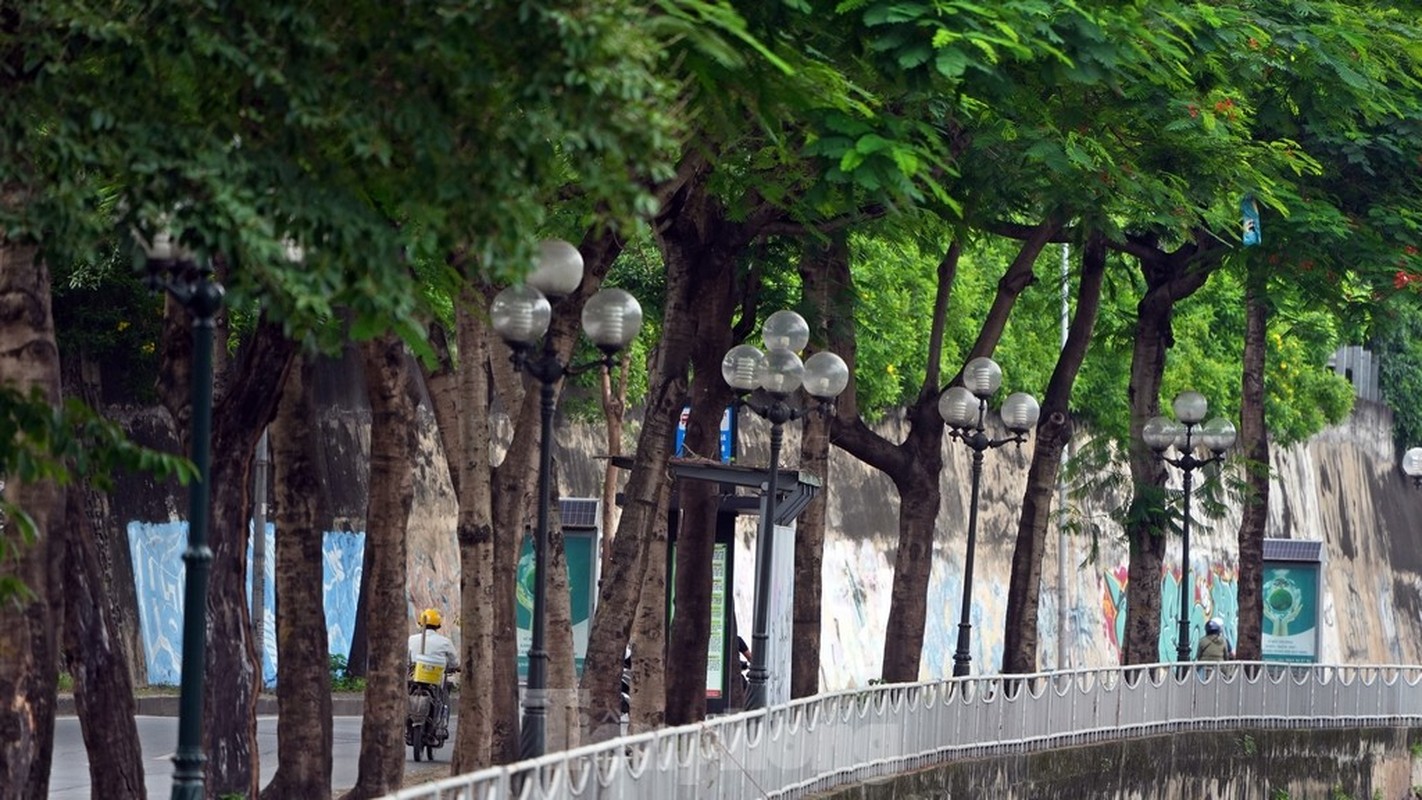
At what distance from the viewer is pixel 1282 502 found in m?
56.3

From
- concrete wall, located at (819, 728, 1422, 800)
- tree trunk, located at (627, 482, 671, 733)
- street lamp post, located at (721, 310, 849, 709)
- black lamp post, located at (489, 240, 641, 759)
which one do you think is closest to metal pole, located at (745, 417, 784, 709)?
street lamp post, located at (721, 310, 849, 709)

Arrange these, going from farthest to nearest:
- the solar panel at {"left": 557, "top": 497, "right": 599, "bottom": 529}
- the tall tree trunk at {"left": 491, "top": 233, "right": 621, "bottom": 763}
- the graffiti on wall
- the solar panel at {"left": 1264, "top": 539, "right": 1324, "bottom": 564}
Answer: the graffiti on wall → the solar panel at {"left": 1264, "top": 539, "right": 1324, "bottom": 564} → the solar panel at {"left": 557, "top": 497, "right": 599, "bottom": 529} → the tall tree trunk at {"left": 491, "top": 233, "right": 621, "bottom": 763}

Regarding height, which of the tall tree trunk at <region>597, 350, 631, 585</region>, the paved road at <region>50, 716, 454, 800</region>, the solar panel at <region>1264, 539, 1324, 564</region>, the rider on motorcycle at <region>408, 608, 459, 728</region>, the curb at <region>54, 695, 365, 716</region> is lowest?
the paved road at <region>50, 716, 454, 800</region>

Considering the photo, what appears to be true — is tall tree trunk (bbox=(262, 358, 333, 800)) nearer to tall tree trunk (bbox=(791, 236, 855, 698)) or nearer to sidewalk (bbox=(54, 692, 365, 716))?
tall tree trunk (bbox=(791, 236, 855, 698))

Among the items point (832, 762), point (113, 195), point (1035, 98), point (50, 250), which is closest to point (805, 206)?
point (1035, 98)

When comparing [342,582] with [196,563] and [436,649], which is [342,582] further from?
[196,563]

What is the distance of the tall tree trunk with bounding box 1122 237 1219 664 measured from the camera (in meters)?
28.1

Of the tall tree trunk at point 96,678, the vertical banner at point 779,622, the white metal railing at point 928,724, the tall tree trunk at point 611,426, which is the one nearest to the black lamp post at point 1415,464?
the white metal railing at point 928,724

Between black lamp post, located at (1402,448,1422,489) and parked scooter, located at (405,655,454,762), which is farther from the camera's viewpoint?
black lamp post, located at (1402,448,1422,489)

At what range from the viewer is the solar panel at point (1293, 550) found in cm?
3850

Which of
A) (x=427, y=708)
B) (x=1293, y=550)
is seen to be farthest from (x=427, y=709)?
(x=1293, y=550)

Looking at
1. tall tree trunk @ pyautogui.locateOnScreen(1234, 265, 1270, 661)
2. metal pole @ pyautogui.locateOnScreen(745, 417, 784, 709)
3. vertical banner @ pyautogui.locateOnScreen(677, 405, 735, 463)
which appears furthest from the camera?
vertical banner @ pyautogui.locateOnScreen(677, 405, 735, 463)

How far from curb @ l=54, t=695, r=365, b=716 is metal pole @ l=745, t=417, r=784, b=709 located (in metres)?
8.76

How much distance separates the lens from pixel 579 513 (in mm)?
32031
